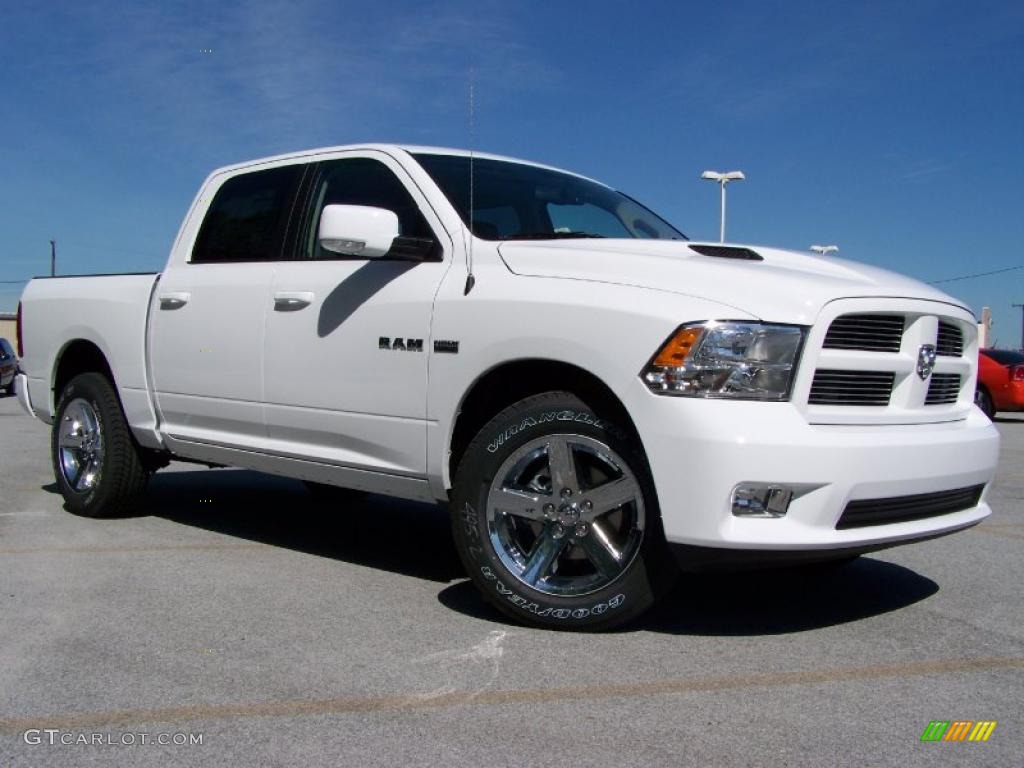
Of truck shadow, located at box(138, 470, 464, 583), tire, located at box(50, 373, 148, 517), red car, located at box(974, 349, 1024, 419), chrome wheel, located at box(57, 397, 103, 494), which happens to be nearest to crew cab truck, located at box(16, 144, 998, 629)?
truck shadow, located at box(138, 470, 464, 583)

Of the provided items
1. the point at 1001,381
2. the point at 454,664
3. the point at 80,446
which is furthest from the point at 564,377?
the point at 1001,381

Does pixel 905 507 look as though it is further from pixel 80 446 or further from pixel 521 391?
pixel 80 446

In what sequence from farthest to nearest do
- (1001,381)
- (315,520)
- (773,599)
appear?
(1001,381) < (315,520) < (773,599)

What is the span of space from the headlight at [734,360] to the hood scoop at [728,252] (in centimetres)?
60

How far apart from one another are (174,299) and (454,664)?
2.95m

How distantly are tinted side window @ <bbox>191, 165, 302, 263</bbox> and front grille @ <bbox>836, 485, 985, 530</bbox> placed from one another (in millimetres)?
2992

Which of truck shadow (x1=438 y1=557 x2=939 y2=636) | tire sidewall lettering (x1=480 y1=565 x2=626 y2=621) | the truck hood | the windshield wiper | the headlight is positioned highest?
the windshield wiper

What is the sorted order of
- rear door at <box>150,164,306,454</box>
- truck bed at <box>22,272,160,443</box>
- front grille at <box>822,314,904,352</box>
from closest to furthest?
front grille at <box>822,314,904,352</box>, rear door at <box>150,164,306,454</box>, truck bed at <box>22,272,160,443</box>

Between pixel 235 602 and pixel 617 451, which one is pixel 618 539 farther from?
pixel 235 602

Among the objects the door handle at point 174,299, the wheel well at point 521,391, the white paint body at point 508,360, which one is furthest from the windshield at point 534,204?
the door handle at point 174,299

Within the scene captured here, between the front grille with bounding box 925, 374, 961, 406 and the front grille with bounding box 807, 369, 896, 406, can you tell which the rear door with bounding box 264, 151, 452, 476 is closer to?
the front grille with bounding box 807, 369, 896, 406

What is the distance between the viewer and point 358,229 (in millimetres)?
4277

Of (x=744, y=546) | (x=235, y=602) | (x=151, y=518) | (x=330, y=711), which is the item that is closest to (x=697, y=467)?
(x=744, y=546)

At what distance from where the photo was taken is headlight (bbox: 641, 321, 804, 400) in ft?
11.5
